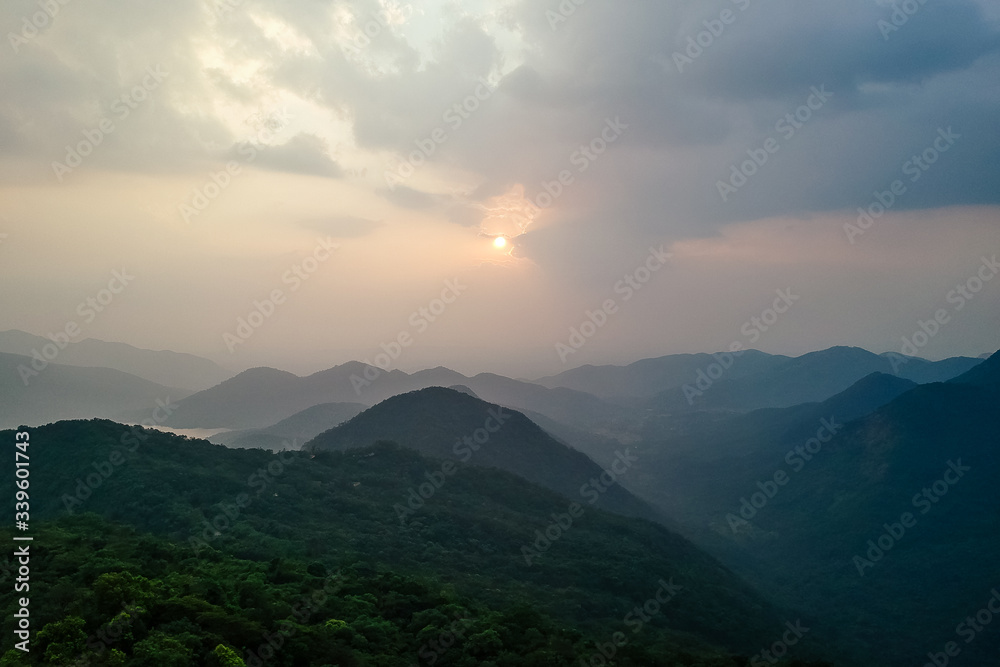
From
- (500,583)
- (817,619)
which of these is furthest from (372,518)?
(817,619)

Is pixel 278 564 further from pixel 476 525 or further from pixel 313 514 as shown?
pixel 476 525
